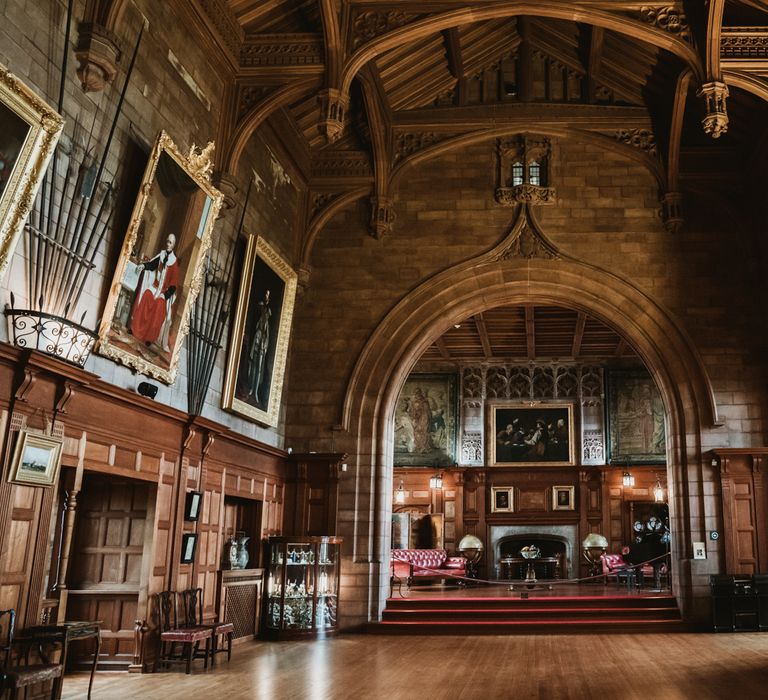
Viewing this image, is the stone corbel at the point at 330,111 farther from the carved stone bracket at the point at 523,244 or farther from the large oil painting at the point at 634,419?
the large oil painting at the point at 634,419

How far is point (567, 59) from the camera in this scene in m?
13.8

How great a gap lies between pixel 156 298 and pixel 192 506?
262cm

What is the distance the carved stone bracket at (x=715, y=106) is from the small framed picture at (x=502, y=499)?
42.3 feet

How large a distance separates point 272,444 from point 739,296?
776cm

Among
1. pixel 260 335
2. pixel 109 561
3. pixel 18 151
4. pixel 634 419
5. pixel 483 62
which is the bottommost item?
pixel 109 561

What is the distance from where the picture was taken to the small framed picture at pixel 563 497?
830 inches

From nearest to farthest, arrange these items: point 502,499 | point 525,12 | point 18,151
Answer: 1. point 18,151
2. point 525,12
3. point 502,499

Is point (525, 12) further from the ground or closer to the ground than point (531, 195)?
further from the ground

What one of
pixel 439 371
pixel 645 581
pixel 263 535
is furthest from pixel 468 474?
pixel 263 535

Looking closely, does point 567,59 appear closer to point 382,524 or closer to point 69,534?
point 382,524

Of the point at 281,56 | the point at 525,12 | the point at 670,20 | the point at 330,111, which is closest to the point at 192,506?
the point at 330,111

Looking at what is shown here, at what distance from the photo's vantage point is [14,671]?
570 cm

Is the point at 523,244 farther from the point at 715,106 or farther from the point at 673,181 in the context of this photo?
the point at 715,106

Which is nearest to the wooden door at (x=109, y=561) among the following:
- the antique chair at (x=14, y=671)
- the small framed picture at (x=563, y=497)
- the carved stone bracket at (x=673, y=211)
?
the antique chair at (x=14, y=671)
